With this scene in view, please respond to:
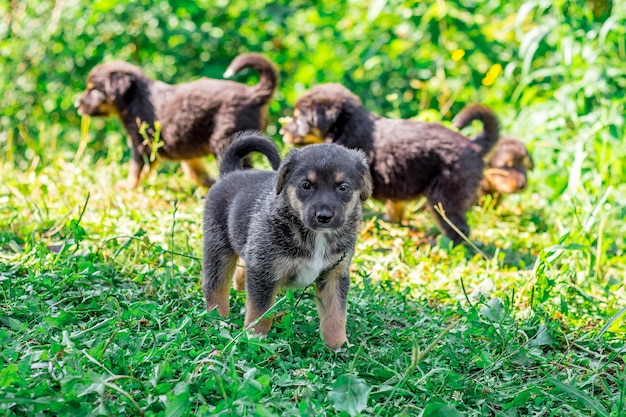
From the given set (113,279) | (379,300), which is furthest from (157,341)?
(379,300)

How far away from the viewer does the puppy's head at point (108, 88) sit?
7461 mm

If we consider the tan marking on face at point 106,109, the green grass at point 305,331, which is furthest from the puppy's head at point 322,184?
the tan marking on face at point 106,109

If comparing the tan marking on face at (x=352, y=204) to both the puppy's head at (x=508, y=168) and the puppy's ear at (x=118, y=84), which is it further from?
the puppy's ear at (x=118, y=84)

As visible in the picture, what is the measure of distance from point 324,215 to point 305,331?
75 centimetres

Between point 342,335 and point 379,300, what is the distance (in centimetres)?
70

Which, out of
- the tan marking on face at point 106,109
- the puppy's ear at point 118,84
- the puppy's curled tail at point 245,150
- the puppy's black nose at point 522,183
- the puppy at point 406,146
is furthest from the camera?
the tan marking on face at point 106,109

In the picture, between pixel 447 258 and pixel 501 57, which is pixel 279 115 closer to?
pixel 501 57

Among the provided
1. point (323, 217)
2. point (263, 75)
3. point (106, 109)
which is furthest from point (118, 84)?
point (323, 217)

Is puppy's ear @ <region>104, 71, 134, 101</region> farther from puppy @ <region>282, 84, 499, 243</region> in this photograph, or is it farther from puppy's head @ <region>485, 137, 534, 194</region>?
puppy's head @ <region>485, 137, 534, 194</region>

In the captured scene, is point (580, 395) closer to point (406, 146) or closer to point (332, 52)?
point (406, 146)

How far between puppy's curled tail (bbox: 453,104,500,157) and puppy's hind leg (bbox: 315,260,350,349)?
267 centimetres

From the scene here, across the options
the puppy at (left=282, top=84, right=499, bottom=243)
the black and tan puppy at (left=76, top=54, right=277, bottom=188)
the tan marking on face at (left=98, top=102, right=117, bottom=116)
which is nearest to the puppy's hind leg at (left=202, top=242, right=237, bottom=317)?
the puppy at (left=282, top=84, right=499, bottom=243)

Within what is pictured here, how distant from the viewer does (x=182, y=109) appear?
281 inches

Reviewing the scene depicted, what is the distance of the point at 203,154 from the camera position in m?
7.29
